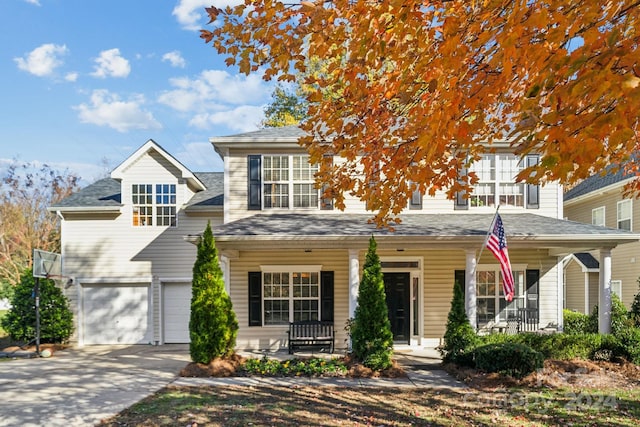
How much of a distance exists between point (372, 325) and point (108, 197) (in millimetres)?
10420

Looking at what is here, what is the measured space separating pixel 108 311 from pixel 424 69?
13.4 metres

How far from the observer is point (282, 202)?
42.7 feet

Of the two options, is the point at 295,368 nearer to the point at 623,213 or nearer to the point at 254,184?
the point at 254,184

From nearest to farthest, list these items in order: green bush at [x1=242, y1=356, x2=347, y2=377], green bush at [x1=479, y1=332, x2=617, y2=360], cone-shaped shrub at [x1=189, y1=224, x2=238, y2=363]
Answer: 1. green bush at [x1=242, y1=356, x2=347, y2=377]
2. cone-shaped shrub at [x1=189, y1=224, x2=238, y2=363]
3. green bush at [x1=479, y1=332, x2=617, y2=360]

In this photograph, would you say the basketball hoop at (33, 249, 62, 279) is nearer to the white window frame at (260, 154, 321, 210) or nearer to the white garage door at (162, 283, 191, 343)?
the white garage door at (162, 283, 191, 343)

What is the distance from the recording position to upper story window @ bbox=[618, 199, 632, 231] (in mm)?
16734

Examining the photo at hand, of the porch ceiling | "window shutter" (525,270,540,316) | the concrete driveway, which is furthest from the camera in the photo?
"window shutter" (525,270,540,316)

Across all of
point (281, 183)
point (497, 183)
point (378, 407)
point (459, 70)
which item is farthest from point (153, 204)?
point (459, 70)

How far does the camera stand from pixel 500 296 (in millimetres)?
12875

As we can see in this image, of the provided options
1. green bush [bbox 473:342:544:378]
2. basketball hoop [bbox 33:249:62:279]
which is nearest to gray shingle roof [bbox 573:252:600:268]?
green bush [bbox 473:342:544:378]

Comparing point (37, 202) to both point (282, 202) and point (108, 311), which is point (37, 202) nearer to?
point (108, 311)

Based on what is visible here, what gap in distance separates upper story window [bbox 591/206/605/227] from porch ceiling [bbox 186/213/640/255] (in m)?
8.65

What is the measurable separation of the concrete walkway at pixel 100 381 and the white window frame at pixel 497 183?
4.98 meters

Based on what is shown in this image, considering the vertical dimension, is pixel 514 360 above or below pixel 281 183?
below
